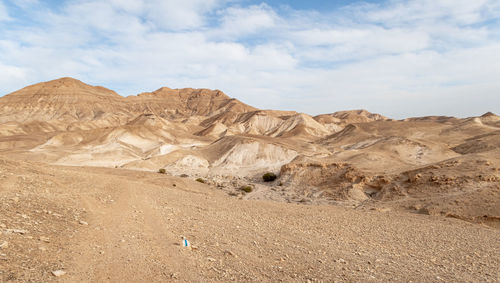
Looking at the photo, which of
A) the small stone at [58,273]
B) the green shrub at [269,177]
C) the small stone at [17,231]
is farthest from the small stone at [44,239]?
the green shrub at [269,177]

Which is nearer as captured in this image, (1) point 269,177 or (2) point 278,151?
(1) point 269,177

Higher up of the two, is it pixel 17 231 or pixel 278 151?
pixel 17 231

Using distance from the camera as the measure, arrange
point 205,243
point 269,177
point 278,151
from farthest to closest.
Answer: point 278,151
point 269,177
point 205,243

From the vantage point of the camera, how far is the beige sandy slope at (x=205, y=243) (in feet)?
20.0

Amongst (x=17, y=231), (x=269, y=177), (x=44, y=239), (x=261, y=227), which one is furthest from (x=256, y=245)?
(x=269, y=177)

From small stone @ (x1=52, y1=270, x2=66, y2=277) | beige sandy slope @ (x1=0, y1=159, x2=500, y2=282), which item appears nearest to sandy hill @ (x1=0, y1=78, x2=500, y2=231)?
beige sandy slope @ (x1=0, y1=159, x2=500, y2=282)

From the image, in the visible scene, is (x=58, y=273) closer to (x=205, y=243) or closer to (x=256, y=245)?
(x=205, y=243)

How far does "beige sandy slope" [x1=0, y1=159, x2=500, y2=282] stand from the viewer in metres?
6.11

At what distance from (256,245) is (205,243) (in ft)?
4.33

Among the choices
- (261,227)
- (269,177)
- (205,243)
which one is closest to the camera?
(205,243)

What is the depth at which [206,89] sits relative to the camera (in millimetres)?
183500

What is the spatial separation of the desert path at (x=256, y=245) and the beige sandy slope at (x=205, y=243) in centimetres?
3

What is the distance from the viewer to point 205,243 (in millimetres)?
8141

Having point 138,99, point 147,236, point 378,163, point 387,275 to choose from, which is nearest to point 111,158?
point 378,163
